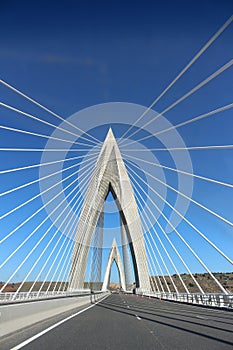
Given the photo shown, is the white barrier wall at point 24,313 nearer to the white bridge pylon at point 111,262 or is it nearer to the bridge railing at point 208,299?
the bridge railing at point 208,299

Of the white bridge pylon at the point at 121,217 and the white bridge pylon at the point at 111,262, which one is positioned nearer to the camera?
the white bridge pylon at the point at 121,217

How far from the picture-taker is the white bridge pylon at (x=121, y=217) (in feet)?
183

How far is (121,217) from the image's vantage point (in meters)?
62.0

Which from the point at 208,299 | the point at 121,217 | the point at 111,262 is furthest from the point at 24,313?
the point at 111,262

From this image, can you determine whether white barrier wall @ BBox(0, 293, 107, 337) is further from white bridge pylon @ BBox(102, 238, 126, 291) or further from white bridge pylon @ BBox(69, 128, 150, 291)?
white bridge pylon @ BBox(102, 238, 126, 291)

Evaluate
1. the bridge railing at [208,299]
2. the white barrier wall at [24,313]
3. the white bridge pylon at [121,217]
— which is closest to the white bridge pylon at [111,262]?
the white bridge pylon at [121,217]

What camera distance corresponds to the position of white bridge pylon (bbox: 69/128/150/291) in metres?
55.9

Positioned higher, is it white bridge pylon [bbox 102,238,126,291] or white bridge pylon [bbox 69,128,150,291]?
white bridge pylon [bbox 102,238,126,291]

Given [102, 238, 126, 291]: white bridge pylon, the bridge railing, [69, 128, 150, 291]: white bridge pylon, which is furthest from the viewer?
[102, 238, 126, 291]: white bridge pylon

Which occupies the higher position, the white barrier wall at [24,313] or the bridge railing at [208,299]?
the bridge railing at [208,299]

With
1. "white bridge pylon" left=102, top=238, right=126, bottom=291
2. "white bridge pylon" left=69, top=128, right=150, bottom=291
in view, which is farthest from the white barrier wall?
"white bridge pylon" left=102, top=238, right=126, bottom=291

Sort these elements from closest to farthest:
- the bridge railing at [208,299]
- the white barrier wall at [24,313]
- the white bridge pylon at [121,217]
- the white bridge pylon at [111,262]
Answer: the white barrier wall at [24,313] < the bridge railing at [208,299] < the white bridge pylon at [121,217] < the white bridge pylon at [111,262]

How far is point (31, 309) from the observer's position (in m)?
12.0

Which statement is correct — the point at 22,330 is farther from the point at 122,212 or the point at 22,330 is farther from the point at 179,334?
the point at 122,212
